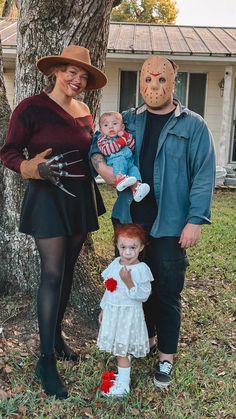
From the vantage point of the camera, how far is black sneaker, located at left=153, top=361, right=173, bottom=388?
3.29 meters

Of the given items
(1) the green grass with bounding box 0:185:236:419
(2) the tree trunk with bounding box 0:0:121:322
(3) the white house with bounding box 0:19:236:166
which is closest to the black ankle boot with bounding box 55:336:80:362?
(1) the green grass with bounding box 0:185:236:419

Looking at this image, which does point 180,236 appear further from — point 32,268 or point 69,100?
point 32,268

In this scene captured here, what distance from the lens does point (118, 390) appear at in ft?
10.3

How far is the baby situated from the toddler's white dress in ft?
1.61

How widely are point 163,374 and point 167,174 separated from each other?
4.47ft

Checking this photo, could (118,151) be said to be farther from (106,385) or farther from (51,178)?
(106,385)

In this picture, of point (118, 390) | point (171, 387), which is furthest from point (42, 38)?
point (171, 387)

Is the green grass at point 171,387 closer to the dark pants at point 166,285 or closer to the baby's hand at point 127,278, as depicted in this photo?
the dark pants at point 166,285

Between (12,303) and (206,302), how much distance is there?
6.09ft

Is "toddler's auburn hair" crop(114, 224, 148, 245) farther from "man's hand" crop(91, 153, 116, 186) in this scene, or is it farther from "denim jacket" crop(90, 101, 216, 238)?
"man's hand" crop(91, 153, 116, 186)

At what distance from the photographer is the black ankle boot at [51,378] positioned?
3.08m

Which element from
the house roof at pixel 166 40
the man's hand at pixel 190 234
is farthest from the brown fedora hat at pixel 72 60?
the house roof at pixel 166 40

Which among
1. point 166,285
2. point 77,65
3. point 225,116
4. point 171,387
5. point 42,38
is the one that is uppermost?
point 42,38

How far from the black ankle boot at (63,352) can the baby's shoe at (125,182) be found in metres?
1.28
